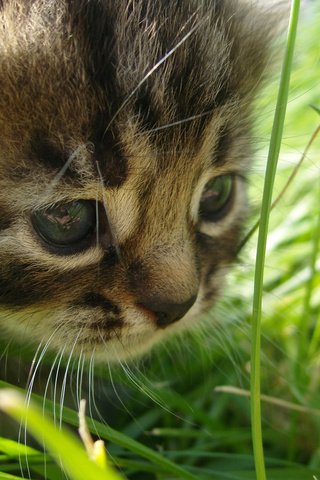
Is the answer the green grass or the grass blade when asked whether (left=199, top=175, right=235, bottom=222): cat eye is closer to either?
the green grass

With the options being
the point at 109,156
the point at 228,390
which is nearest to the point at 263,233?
the point at 109,156

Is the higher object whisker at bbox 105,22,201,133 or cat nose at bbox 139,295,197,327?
whisker at bbox 105,22,201,133

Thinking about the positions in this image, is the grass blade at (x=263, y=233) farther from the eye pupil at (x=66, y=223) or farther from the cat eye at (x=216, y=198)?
the cat eye at (x=216, y=198)

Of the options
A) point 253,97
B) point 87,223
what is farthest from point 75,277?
point 253,97

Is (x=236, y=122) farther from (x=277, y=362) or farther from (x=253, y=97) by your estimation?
(x=277, y=362)

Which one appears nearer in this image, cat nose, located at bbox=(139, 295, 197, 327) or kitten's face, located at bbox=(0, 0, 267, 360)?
kitten's face, located at bbox=(0, 0, 267, 360)

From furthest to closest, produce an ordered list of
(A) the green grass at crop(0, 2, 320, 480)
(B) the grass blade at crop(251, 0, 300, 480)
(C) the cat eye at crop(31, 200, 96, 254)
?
(A) the green grass at crop(0, 2, 320, 480) < (C) the cat eye at crop(31, 200, 96, 254) < (B) the grass blade at crop(251, 0, 300, 480)

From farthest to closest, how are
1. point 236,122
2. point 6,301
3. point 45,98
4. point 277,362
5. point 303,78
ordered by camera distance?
point 303,78, point 277,362, point 236,122, point 6,301, point 45,98

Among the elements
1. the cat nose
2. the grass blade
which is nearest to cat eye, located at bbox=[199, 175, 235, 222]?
the cat nose
